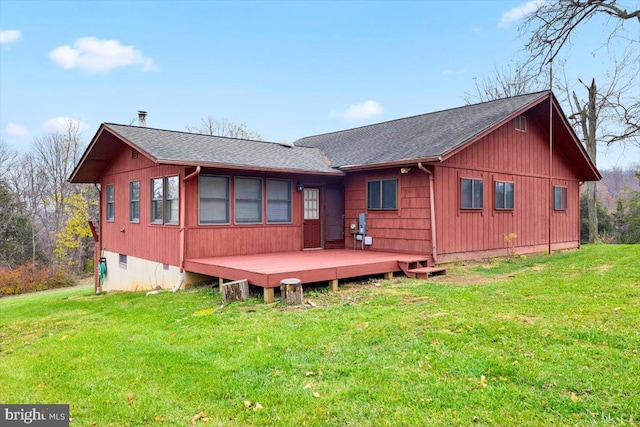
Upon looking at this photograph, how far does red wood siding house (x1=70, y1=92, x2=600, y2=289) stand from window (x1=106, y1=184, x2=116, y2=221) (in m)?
0.07

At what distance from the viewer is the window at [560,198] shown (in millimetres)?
13938

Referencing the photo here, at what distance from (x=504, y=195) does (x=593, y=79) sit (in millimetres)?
13118

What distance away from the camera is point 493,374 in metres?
3.69

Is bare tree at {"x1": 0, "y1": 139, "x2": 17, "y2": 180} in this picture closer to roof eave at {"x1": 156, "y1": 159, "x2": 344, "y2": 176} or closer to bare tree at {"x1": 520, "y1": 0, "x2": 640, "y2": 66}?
roof eave at {"x1": 156, "y1": 159, "x2": 344, "y2": 176}

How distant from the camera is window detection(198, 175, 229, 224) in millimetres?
9797

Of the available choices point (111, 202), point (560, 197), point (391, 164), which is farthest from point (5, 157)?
point (560, 197)

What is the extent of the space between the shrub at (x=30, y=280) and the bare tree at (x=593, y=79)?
2431 centimetres

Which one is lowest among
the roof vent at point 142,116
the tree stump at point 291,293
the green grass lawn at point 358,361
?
Answer: the green grass lawn at point 358,361

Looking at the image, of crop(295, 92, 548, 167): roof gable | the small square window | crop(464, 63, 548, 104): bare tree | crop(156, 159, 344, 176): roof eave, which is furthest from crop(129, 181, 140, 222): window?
crop(464, 63, 548, 104): bare tree

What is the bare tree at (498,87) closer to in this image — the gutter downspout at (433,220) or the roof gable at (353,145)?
the roof gable at (353,145)

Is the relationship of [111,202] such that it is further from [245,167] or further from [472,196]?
[472,196]

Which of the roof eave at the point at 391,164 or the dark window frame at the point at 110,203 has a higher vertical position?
the roof eave at the point at 391,164

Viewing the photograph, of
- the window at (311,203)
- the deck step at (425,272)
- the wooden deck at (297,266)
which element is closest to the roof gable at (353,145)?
the window at (311,203)

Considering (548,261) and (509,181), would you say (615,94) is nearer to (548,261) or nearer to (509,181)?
(509,181)
